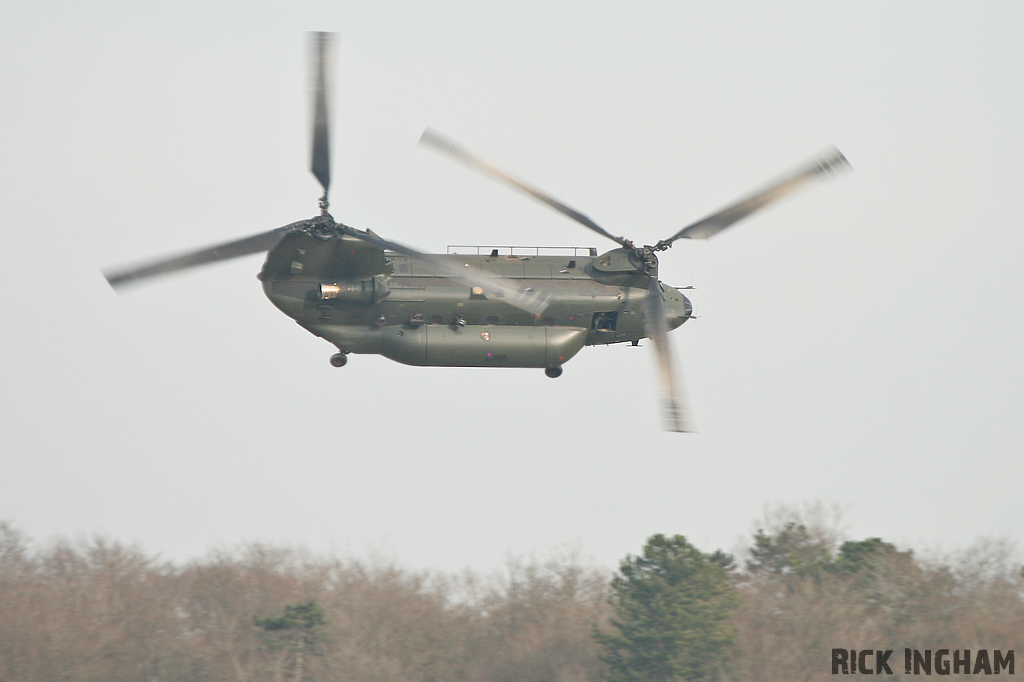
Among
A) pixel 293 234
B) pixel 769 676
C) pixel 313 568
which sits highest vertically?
pixel 293 234

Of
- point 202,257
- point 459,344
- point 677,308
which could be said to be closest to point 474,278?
point 459,344

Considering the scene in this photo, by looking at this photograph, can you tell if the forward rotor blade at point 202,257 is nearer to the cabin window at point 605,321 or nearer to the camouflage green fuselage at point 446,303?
the camouflage green fuselage at point 446,303

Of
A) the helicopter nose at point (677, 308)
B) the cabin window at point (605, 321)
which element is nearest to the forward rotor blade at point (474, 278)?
the cabin window at point (605, 321)

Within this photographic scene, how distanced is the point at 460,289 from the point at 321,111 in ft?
16.9

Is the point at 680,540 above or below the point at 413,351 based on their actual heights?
below

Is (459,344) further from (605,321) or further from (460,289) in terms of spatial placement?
(605,321)

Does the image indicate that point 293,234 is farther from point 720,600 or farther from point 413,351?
point 720,600

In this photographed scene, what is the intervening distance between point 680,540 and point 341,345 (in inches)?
1389

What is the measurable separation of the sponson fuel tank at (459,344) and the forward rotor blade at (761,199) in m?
3.69

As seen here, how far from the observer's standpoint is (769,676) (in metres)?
53.6

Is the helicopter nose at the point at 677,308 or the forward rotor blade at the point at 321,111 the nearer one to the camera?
the forward rotor blade at the point at 321,111

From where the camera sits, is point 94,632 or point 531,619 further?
point 531,619

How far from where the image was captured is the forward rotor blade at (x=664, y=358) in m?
26.3

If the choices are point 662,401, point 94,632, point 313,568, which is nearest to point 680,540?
point 313,568
